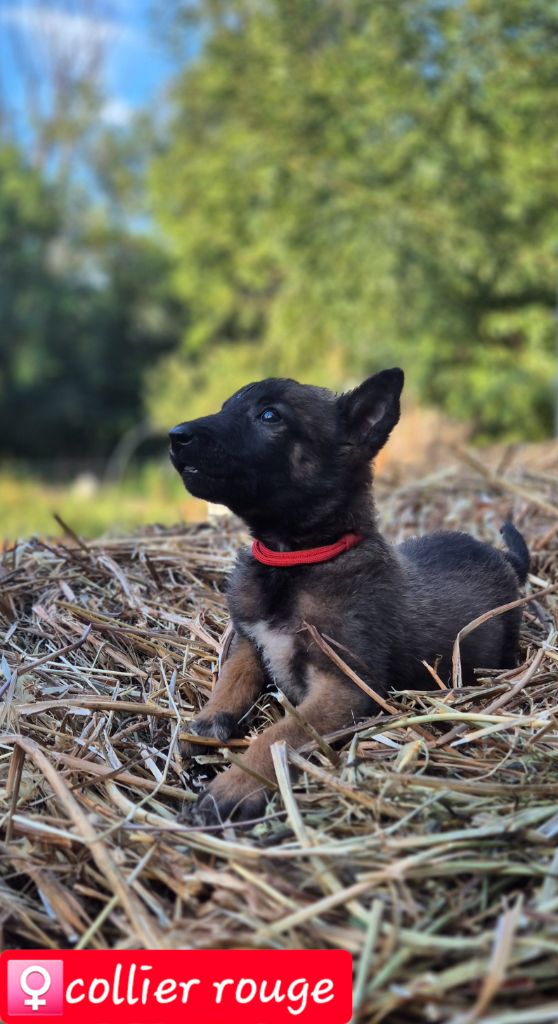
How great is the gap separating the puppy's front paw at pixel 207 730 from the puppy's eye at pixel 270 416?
3.16 ft

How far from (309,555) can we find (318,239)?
59.0 feet

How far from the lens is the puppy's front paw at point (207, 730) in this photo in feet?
9.62

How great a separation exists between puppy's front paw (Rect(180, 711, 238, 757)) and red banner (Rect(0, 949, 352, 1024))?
2.81 ft

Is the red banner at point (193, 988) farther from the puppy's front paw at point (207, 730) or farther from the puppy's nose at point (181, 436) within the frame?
the puppy's nose at point (181, 436)

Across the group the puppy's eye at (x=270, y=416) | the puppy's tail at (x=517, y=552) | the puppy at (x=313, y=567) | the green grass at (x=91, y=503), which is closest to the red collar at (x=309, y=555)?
the puppy at (x=313, y=567)

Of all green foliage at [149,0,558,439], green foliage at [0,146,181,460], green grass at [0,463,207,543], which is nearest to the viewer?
green foliage at [149,0,558,439]

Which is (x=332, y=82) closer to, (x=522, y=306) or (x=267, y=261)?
(x=522, y=306)

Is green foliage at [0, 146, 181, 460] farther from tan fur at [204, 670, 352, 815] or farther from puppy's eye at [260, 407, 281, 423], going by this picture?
tan fur at [204, 670, 352, 815]

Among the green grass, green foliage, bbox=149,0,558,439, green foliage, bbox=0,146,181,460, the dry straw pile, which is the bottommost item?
the dry straw pile

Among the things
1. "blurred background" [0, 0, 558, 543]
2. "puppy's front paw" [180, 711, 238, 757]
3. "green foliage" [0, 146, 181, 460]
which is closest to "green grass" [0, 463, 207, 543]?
"blurred background" [0, 0, 558, 543]

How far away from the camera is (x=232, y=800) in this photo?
8.52ft

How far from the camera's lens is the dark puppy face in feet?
10.0

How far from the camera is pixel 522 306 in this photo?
763 inches

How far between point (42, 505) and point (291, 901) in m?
17.7
